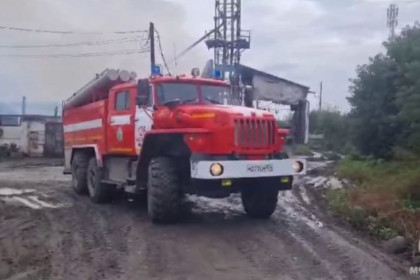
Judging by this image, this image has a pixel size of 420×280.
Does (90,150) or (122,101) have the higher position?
(122,101)

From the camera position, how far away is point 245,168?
9.62m

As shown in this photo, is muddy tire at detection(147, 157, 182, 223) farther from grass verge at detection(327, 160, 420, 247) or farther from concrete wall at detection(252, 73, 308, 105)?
concrete wall at detection(252, 73, 308, 105)

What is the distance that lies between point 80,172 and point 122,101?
334cm

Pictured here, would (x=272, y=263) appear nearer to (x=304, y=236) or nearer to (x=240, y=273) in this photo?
(x=240, y=273)

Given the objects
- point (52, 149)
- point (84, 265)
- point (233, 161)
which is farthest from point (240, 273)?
point (52, 149)

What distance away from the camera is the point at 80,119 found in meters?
14.5

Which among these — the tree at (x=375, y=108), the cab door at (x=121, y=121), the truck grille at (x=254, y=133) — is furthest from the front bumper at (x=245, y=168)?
the tree at (x=375, y=108)

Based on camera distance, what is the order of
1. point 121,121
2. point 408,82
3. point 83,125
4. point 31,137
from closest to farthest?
point 121,121
point 83,125
point 408,82
point 31,137

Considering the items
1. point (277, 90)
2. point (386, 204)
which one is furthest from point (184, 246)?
point (277, 90)

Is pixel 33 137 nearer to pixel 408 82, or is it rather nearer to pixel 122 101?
pixel 408 82

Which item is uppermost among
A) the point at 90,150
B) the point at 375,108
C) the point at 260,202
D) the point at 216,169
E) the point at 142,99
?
the point at 375,108

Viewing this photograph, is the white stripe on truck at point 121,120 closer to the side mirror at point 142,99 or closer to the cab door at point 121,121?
the cab door at point 121,121

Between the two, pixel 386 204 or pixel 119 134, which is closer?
pixel 386 204

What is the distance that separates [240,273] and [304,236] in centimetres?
233
